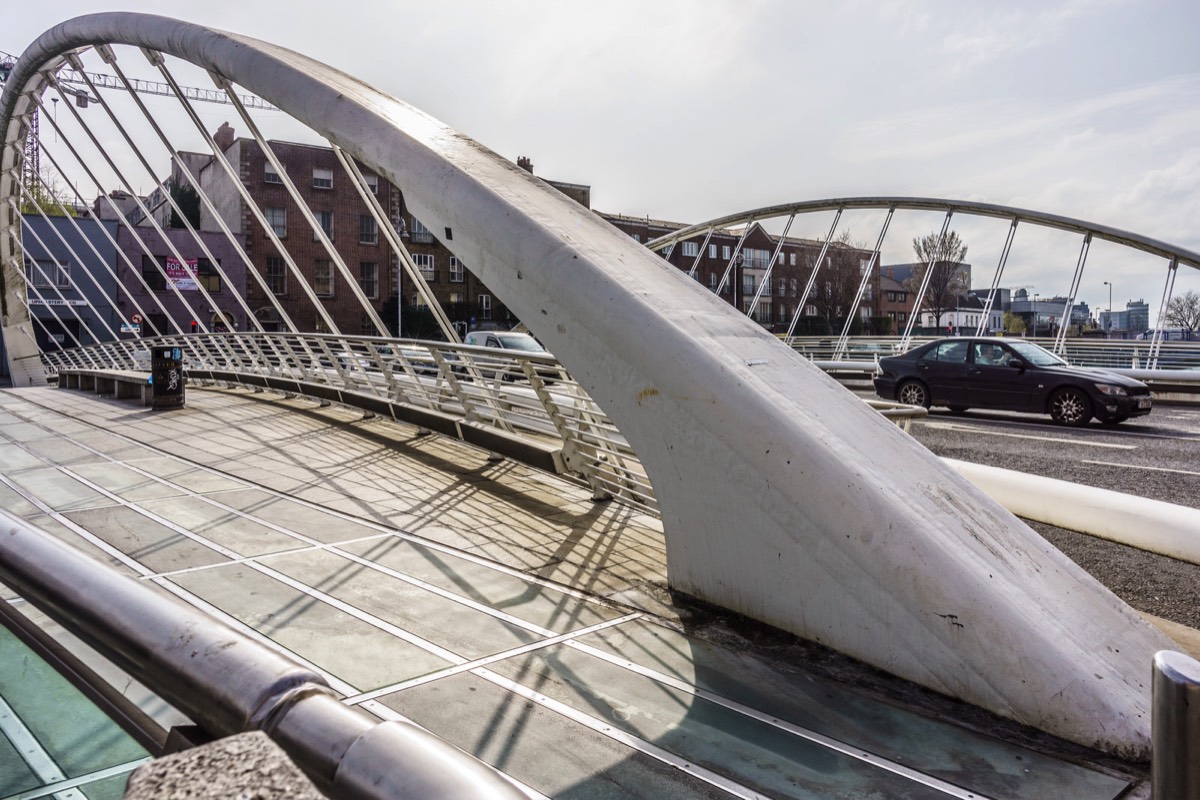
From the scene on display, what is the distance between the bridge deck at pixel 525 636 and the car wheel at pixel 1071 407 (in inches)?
366

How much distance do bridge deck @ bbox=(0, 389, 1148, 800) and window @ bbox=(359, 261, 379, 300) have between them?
4193 centimetres

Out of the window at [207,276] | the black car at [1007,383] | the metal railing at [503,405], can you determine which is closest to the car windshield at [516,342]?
the metal railing at [503,405]

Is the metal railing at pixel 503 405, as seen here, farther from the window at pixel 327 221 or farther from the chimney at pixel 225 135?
the chimney at pixel 225 135

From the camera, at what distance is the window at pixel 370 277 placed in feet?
158

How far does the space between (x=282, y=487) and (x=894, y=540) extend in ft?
17.0

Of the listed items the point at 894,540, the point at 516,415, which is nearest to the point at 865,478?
the point at 894,540

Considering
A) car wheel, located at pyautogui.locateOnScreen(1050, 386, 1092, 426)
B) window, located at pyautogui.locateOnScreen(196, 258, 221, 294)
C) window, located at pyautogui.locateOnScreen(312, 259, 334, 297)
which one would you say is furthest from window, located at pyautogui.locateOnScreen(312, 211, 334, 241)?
car wheel, located at pyautogui.locateOnScreen(1050, 386, 1092, 426)

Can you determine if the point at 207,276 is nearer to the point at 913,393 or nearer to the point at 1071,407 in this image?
the point at 913,393

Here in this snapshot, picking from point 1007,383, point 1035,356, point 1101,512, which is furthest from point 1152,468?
point 1035,356

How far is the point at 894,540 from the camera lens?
350 centimetres

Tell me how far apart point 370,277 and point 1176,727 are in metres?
49.9

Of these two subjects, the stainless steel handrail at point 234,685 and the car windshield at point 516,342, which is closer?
the stainless steel handrail at point 234,685

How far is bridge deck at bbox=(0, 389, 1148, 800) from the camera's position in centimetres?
278

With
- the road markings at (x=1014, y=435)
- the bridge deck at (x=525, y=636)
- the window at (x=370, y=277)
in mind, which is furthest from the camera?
the window at (x=370, y=277)
